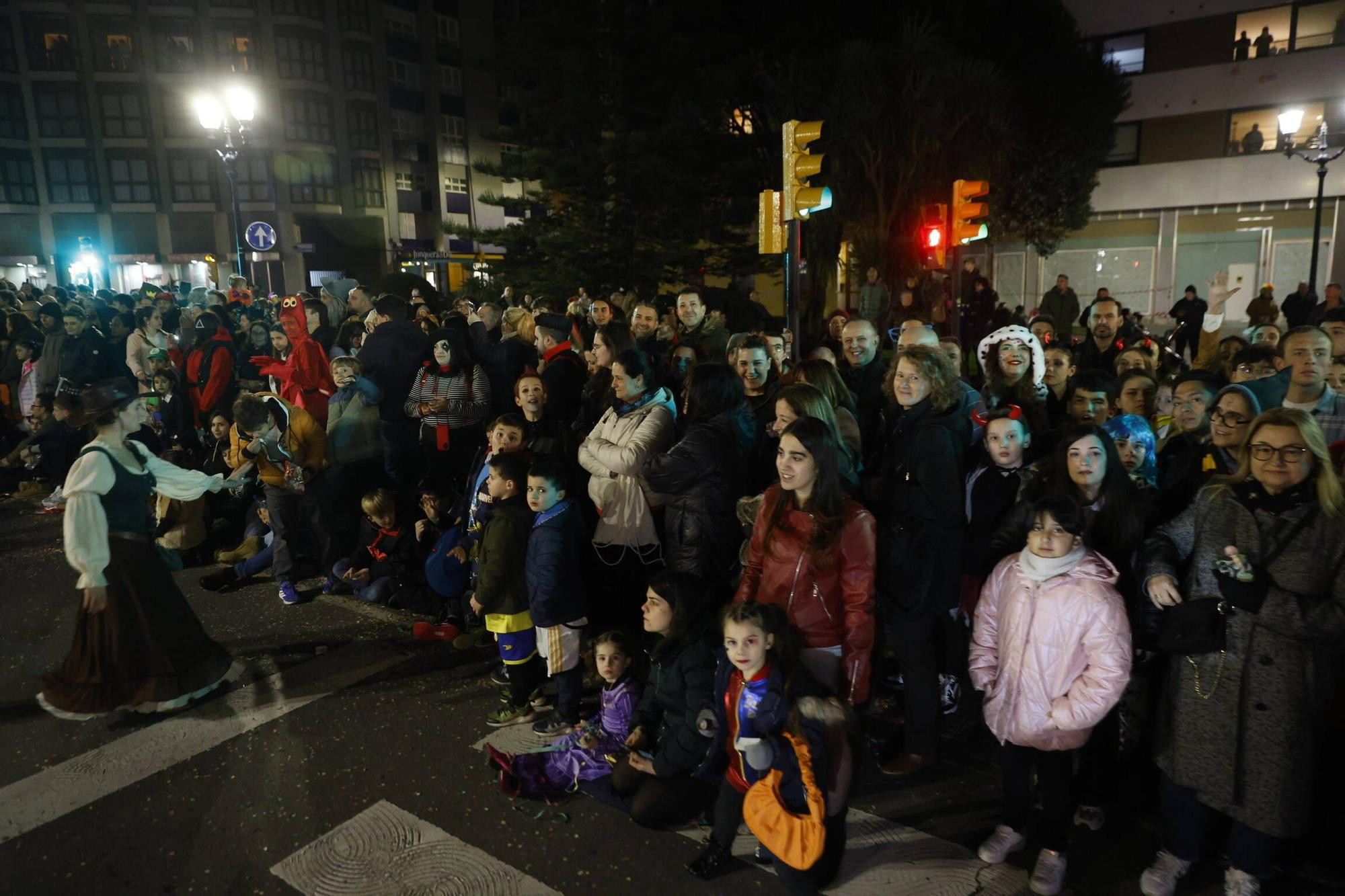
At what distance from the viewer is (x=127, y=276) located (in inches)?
1734

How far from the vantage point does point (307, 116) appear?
43531 millimetres

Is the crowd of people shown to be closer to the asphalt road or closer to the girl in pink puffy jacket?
the girl in pink puffy jacket

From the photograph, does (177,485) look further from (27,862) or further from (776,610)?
(776,610)

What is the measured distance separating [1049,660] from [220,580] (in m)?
6.68

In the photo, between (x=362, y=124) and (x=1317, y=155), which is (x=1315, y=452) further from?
(x=362, y=124)

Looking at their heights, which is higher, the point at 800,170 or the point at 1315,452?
the point at 800,170

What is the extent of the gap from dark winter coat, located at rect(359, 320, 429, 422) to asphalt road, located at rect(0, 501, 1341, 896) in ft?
9.13

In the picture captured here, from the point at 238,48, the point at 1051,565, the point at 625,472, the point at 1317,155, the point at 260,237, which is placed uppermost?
the point at 238,48

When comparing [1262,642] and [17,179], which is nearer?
[1262,642]

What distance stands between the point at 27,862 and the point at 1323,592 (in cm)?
539

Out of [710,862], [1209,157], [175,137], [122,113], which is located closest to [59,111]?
[122,113]

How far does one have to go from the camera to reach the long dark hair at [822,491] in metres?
3.69

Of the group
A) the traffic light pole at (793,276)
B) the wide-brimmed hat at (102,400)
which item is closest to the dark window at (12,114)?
the traffic light pole at (793,276)

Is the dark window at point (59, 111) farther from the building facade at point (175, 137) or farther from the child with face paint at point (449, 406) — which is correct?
the child with face paint at point (449, 406)
